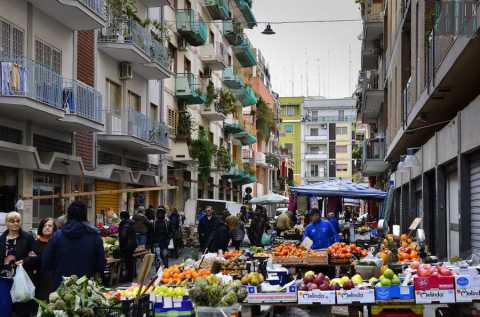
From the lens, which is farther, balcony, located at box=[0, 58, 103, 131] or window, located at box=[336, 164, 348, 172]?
window, located at box=[336, 164, 348, 172]

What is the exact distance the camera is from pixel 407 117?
21672mm

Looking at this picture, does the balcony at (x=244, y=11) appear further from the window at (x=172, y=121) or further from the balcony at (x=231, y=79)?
the window at (x=172, y=121)

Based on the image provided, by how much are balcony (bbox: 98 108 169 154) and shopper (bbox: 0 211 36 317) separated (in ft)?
56.5

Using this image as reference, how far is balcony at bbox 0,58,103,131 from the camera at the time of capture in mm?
18953

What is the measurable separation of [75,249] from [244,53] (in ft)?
169

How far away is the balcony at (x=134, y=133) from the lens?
28.0m

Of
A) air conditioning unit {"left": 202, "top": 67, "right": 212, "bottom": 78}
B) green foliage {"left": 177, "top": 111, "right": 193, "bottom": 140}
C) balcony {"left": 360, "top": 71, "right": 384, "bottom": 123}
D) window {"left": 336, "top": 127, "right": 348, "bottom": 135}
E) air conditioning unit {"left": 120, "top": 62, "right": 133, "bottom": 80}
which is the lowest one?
green foliage {"left": 177, "top": 111, "right": 193, "bottom": 140}

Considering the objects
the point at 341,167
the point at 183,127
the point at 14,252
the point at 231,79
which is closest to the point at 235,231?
the point at 14,252

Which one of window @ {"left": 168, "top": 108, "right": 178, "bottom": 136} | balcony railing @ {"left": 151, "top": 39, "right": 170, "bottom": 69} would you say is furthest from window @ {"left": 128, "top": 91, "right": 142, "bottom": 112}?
window @ {"left": 168, "top": 108, "right": 178, "bottom": 136}

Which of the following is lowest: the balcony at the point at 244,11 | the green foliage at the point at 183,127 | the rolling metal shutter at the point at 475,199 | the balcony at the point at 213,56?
the rolling metal shutter at the point at 475,199

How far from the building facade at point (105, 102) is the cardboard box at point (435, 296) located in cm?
1219

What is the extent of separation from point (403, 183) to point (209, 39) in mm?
23039

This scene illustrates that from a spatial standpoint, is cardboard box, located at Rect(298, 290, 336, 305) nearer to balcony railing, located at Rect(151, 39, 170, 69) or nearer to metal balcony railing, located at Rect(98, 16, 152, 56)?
metal balcony railing, located at Rect(98, 16, 152, 56)

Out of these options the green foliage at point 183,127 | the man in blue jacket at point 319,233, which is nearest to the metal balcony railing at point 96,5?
the man in blue jacket at point 319,233
